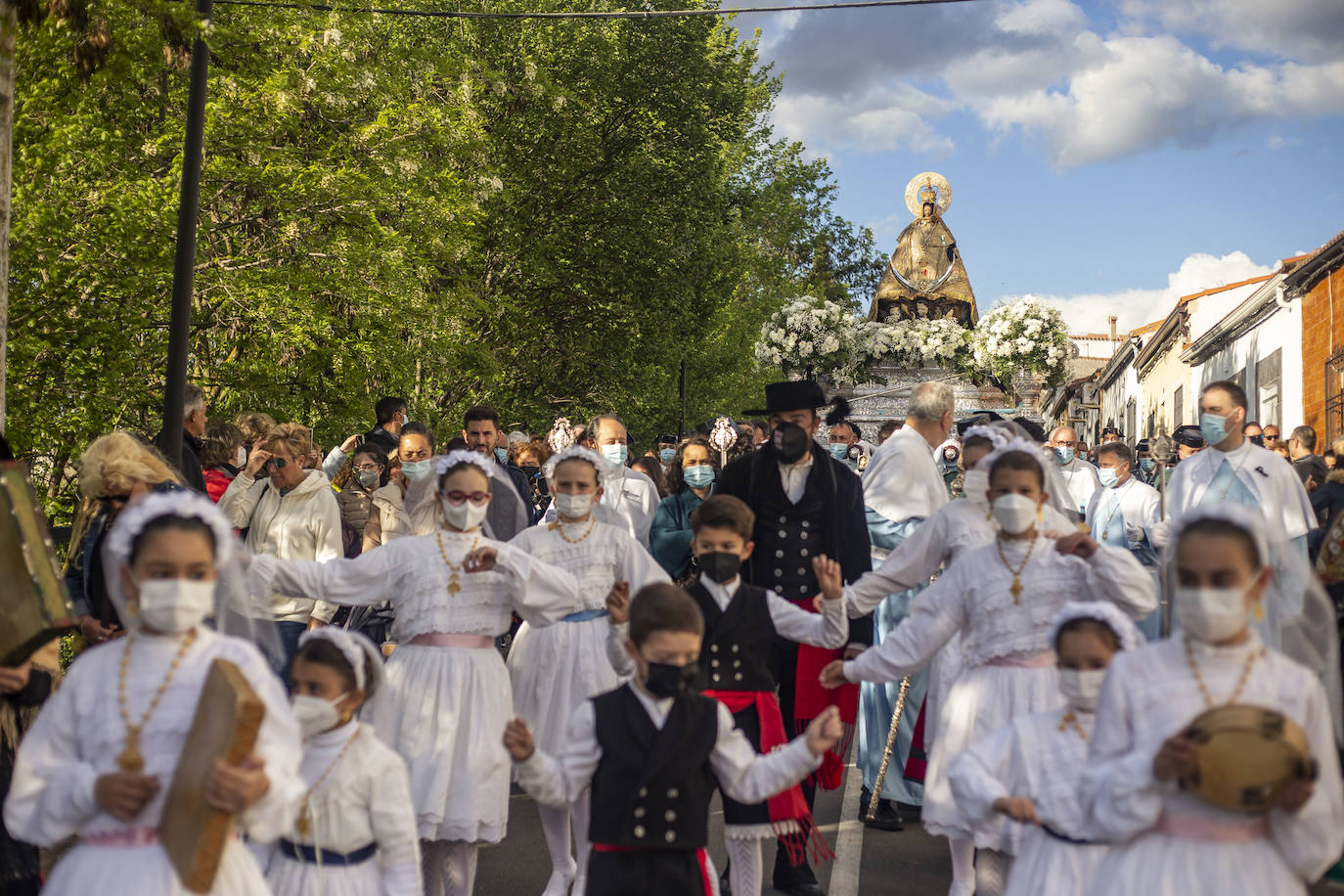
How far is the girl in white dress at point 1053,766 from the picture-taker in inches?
164

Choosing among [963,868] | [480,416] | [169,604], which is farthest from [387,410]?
[169,604]

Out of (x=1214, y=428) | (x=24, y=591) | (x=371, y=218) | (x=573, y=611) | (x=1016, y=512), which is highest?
(x=371, y=218)

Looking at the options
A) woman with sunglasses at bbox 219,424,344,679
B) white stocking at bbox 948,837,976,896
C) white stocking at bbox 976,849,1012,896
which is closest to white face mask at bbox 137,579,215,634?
white stocking at bbox 976,849,1012,896

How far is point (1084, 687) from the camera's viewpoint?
4414 mm

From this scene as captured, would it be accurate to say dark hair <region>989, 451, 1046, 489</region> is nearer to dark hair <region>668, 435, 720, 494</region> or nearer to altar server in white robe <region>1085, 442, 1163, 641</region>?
dark hair <region>668, 435, 720, 494</region>

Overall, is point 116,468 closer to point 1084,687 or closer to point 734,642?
point 734,642

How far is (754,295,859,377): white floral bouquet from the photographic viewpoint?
63.0 ft

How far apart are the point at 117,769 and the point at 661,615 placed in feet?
5.29

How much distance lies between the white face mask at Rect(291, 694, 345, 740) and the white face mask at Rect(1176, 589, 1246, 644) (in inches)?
101

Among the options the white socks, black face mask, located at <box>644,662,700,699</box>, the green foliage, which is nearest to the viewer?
black face mask, located at <box>644,662,700,699</box>

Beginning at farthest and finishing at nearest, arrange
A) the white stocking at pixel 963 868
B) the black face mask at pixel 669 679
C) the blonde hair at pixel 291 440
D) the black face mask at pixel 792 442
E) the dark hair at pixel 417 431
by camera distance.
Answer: the dark hair at pixel 417 431, the blonde hair at pixel 291 440, the black face mask at pixel 792 442, the white stocking at pixel 963 868, the black face mask at pixel 669 679

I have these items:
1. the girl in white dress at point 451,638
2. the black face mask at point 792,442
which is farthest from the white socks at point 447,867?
the black face mask at point 792,442

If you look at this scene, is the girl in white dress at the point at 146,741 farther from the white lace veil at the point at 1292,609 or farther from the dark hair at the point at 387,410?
the dark hair at the point at 387,410

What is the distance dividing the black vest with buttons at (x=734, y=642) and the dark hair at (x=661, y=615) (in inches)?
60.4
